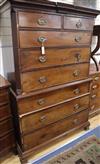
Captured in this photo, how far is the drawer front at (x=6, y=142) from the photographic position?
155 cm

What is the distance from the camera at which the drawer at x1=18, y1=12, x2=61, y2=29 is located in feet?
3.89

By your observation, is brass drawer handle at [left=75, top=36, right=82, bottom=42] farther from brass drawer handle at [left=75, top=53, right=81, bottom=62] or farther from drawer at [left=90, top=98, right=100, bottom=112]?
drawer at [left=90, top=98, right=100, bottom=112]

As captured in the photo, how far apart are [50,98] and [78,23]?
832 mm

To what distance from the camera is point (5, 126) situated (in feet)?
5.00

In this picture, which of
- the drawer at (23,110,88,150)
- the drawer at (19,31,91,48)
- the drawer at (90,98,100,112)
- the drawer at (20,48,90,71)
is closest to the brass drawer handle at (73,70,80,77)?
the drawer at (20,48,90,71)

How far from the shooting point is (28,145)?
1597 millimetres

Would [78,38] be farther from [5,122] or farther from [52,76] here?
[5,122]

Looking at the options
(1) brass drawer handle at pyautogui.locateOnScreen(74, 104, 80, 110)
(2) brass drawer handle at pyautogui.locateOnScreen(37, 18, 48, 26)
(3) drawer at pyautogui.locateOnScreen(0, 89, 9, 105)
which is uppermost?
(2) brass drawer handle at pyautogui.locateOnScreen(37, 18, 48, 26)

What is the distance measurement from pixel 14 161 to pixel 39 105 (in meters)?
0.72

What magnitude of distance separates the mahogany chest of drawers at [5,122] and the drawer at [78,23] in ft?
2.72

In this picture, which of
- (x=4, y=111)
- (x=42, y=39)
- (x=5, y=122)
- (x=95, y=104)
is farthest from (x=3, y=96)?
(x=95, y=104)

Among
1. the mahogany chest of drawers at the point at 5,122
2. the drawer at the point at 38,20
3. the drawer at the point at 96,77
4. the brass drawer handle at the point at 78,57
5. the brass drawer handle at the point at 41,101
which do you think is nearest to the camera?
the drawer at the point at 38,20

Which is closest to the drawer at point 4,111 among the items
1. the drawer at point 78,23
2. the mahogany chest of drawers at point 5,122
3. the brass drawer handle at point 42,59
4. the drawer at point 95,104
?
the mahogany chest of drawers at point 5,122

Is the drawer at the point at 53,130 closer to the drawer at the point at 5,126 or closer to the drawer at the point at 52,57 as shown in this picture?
the drawer at the point at 5,126
